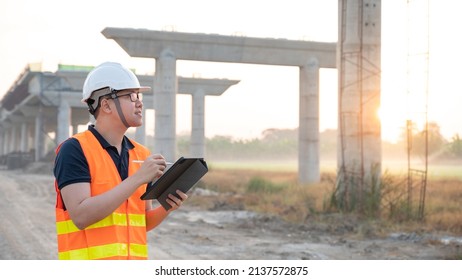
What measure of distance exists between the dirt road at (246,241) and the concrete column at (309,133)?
1315cm

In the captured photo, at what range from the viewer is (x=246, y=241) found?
40.7ft

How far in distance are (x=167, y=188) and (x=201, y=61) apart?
82.8ft

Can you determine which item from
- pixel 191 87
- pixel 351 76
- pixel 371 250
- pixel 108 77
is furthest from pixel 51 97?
pixel 108 77

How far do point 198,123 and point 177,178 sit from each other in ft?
122

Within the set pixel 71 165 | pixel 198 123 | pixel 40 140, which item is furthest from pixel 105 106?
pixel 40 140

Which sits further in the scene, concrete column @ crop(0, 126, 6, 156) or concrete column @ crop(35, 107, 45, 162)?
concrete column @ crop(0, 126, 6, 156)

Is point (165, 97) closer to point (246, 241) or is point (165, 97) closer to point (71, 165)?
point (246, 241)

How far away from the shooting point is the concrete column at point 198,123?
3944 centimetres

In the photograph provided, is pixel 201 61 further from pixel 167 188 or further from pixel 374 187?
pixel 167 188

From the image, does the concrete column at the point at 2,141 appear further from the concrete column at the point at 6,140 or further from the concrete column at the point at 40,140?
the concrete column at the point at 40,140

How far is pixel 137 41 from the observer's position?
26.2 meters

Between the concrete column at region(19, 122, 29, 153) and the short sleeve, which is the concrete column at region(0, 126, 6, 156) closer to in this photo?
the concrete column at region(19, 122, 29, 153)

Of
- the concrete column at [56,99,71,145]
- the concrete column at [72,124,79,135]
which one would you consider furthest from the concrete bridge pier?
the concrete column at [72,124,79,135]

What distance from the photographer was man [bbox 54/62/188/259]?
8.86 ft
